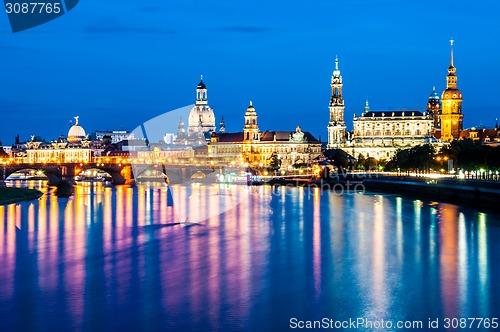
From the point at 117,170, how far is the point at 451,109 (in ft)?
194

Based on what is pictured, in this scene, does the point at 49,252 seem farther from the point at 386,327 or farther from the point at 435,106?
the point at 435,106

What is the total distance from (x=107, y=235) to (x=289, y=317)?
659 inches

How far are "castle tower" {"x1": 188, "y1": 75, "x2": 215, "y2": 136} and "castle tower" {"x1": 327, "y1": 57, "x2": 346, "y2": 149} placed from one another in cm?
4199

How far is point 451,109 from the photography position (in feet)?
404

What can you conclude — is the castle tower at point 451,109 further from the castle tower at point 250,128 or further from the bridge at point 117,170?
the bridge at point 117,170

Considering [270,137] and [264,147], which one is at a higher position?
[270,137]

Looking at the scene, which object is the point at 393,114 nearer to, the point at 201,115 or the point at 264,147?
the point at 264,147

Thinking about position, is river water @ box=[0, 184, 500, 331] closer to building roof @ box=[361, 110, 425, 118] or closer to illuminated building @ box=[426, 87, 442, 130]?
building roof @ box=[361, 110, 425, 118]

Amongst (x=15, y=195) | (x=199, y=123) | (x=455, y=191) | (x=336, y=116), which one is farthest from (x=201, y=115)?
(x=455, y=191)

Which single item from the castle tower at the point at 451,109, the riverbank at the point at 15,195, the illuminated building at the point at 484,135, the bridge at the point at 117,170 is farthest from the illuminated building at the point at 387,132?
the riverbank at the point at 15,195

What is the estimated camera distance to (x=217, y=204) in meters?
52.7

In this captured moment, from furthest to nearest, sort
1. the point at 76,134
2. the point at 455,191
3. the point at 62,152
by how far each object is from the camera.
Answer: the point at 76,134 → the point at 62,152 → the point at 455,191

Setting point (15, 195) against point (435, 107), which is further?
point (435, 107)

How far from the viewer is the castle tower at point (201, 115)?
165500 millimetres
